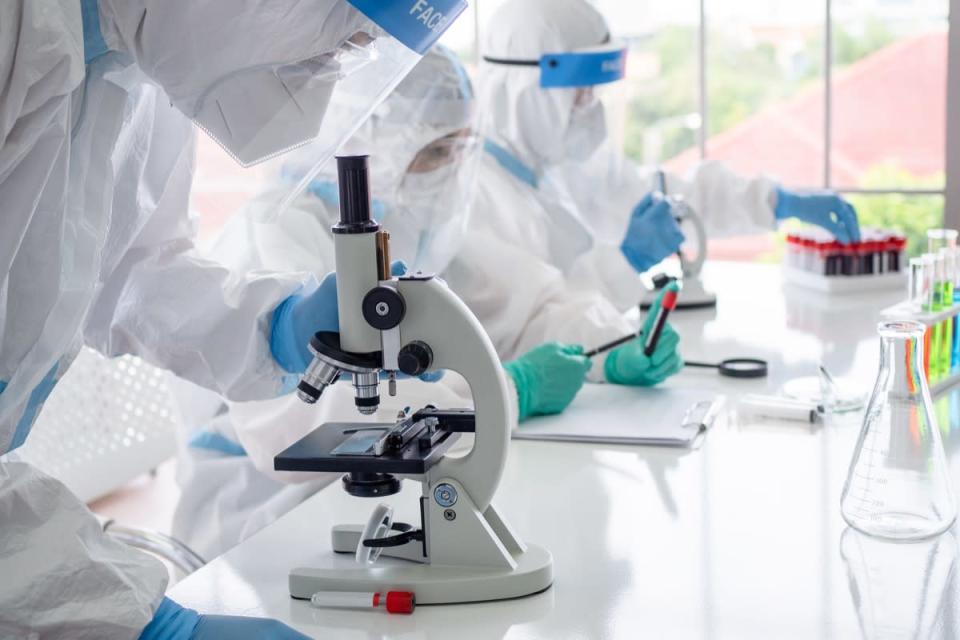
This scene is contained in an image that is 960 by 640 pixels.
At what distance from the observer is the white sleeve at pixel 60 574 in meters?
0.98

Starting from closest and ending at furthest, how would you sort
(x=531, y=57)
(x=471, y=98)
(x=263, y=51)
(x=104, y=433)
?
(x=263, y=51)
(x=471, y=98)
(x=531, y=57)
(x=104, y=433)

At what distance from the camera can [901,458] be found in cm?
121

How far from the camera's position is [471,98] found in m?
1.88

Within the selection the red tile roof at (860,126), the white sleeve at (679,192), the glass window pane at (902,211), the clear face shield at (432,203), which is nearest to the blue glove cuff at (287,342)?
the clear face shield at (432,203)

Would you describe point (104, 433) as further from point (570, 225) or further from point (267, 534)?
point (267, 534)

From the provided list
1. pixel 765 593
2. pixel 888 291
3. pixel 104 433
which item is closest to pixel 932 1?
pixel 888 291

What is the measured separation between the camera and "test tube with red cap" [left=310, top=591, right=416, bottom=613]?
1091 mm

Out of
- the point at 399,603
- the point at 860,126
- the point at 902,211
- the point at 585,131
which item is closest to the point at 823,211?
the point at 585,131

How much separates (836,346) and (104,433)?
197 centimetres

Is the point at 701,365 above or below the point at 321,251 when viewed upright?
below

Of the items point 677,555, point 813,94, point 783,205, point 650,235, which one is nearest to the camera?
point 677,555

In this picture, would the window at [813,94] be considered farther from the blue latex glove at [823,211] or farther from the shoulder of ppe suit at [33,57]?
the shoulder of ppe suit at [33,57]

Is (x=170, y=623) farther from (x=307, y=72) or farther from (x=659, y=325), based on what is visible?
(x=659, y=325)

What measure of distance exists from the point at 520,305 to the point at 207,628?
115 centimetres
